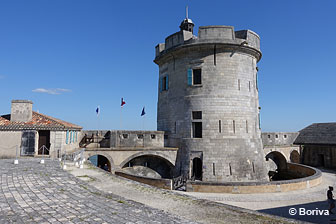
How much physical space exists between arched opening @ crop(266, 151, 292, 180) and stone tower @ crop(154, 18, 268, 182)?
7148 millimetres

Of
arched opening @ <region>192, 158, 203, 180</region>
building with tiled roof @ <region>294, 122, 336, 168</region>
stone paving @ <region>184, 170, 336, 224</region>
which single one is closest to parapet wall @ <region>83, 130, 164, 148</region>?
arched opening @ <region>192, 158, 203, 180</region>

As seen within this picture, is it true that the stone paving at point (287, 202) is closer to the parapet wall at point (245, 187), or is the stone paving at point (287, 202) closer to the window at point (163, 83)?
the parapet wall at point (245, 187)

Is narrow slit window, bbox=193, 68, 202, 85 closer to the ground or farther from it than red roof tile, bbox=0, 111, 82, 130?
farther from it

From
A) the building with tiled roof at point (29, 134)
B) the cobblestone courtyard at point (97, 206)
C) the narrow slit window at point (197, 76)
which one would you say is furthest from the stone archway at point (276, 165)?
the building with tiled roof at point (29, 134)

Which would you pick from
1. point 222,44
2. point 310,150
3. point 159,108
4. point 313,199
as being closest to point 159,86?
point 159,108

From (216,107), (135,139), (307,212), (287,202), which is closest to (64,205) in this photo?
(307,212)

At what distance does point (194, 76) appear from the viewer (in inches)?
736

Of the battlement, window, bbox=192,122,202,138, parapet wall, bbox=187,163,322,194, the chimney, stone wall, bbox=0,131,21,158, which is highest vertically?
the battlement

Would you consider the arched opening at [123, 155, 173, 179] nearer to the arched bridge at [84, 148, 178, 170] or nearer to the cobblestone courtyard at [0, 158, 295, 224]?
the arched bridge at [84, 148, 178, 170]

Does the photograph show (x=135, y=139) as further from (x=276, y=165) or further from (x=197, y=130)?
(x=276, y=165)

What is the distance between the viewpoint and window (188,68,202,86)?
1827 centimetres

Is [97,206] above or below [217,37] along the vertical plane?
below

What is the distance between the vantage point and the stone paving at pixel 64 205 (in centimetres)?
499

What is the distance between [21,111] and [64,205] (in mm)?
12106
